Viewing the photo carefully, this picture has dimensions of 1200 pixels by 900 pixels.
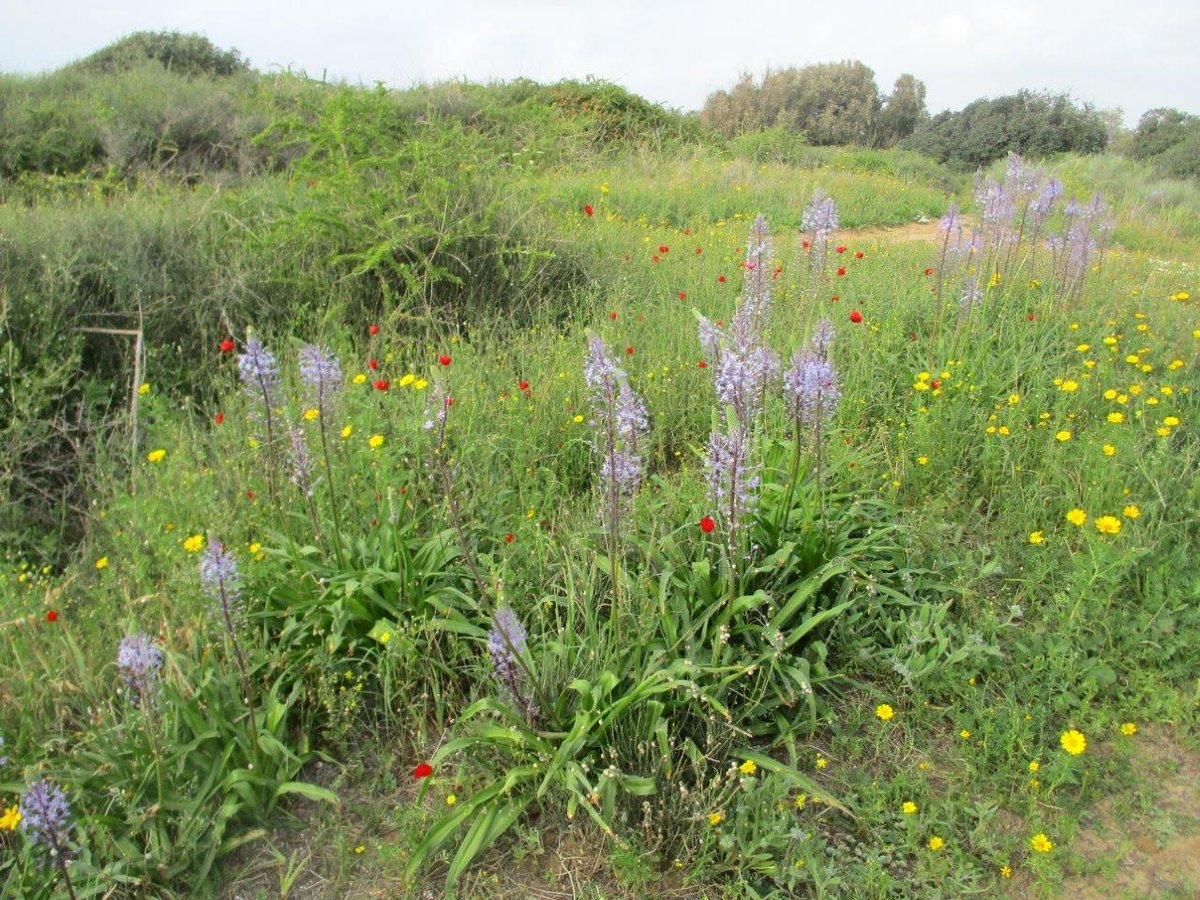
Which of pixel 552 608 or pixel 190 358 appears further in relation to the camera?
pixel 190 358

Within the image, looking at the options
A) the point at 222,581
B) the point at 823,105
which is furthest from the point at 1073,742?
the point at 823,105

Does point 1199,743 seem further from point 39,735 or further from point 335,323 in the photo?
point 335,323

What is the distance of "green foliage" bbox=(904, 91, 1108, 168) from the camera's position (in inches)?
752

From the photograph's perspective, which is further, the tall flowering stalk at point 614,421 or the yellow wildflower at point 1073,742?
the yellow wildflower at point 1073,742

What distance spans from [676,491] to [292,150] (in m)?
9.96

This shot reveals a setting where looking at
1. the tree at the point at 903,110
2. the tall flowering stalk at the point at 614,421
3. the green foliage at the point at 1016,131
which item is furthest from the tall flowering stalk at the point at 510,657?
the tree at the point at 903,110

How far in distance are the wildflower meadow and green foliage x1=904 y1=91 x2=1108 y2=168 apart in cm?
1584

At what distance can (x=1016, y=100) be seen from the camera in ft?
66.2

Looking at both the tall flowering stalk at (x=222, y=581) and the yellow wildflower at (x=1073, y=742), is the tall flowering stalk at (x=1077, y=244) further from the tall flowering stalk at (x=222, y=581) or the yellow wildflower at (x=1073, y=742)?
the tall flowering stalk at (x=222, y=581)

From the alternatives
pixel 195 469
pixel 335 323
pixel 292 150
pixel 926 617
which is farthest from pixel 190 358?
pixel 292 150

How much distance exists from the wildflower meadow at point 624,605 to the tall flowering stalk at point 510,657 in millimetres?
13

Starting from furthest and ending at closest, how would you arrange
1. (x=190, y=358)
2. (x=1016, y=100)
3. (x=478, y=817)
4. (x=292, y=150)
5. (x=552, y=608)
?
1. (x=1016, y=100)
2. (x=292, y=150)
3. (x=190, y=358)
4. (x=552, y=608)
5. (x=478, y=817)

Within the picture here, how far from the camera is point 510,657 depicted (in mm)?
2494

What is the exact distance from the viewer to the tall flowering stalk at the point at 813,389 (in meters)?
2.71
